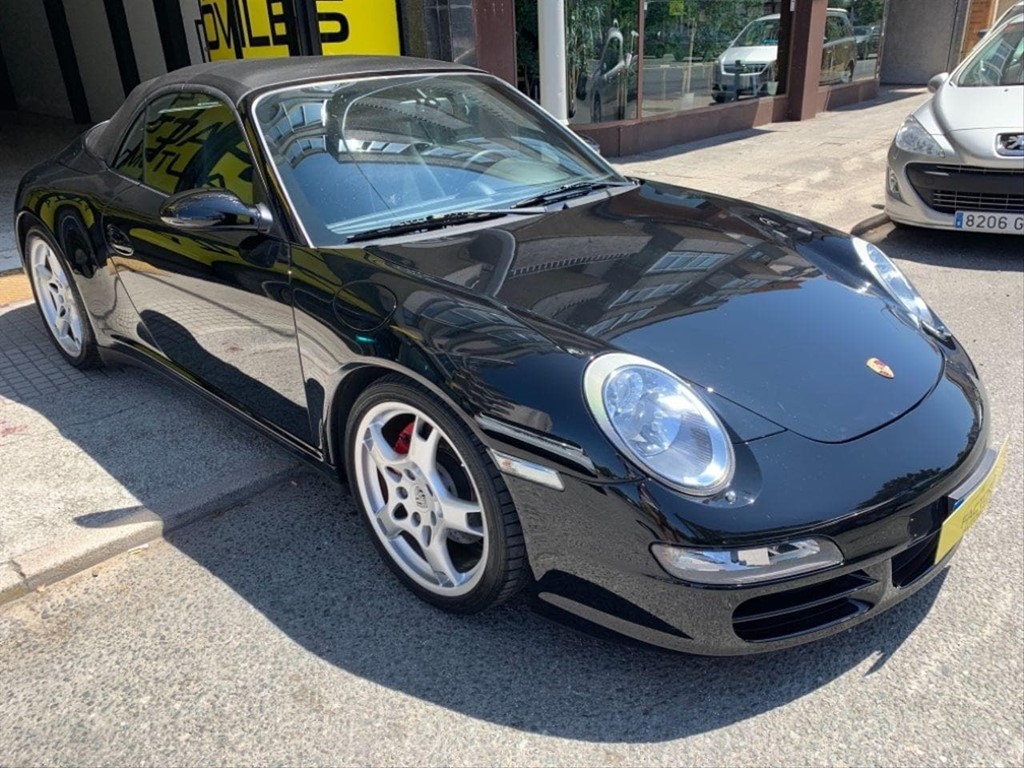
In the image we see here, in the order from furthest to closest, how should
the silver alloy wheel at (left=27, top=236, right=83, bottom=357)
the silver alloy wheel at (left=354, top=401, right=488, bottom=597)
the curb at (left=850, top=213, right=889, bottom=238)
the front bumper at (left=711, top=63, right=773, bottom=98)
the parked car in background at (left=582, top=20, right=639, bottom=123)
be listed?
the front bumper at (left=711, top=63, right=773, bottom=98), the parked car in background at (left=582, top=20, right=639, bottom=123), the curb at (left=850, top=213, right=889, bottom=238), the silver alloy wheel at (left=27, top=236, right=83, bottom=357), the silver alloy wheel at (left=354, top=401, right=488, bottom=597)

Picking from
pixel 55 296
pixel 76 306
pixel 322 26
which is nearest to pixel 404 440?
pixel 76 306

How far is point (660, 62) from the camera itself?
10531mm

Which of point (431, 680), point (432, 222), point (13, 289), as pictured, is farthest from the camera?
point (13, 289)

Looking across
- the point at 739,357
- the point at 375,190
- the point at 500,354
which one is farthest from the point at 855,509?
the point at 375,190

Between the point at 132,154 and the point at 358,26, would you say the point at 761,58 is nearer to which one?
the point at 358,26

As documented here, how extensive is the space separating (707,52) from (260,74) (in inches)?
371

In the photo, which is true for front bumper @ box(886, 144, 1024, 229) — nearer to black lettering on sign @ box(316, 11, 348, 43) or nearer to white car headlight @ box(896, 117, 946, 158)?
white car headlight @ box(896, 117, 946, 158)

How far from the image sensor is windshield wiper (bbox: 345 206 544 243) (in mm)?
2818

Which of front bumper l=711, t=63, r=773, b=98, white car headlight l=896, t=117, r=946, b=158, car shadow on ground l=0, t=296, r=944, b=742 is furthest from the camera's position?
front bumper l=711, t=63, r=773, b=98

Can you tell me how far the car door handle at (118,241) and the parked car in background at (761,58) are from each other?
9.61 m

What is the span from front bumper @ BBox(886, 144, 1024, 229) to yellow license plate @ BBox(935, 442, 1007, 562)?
13.9 feet

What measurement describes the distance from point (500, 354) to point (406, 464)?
49 centimetres

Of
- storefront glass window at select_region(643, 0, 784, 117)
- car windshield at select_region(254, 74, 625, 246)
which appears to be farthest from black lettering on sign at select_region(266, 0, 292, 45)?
storefront glass window at select_region(643, 0, 784, 117)

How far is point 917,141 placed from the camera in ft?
20.6
